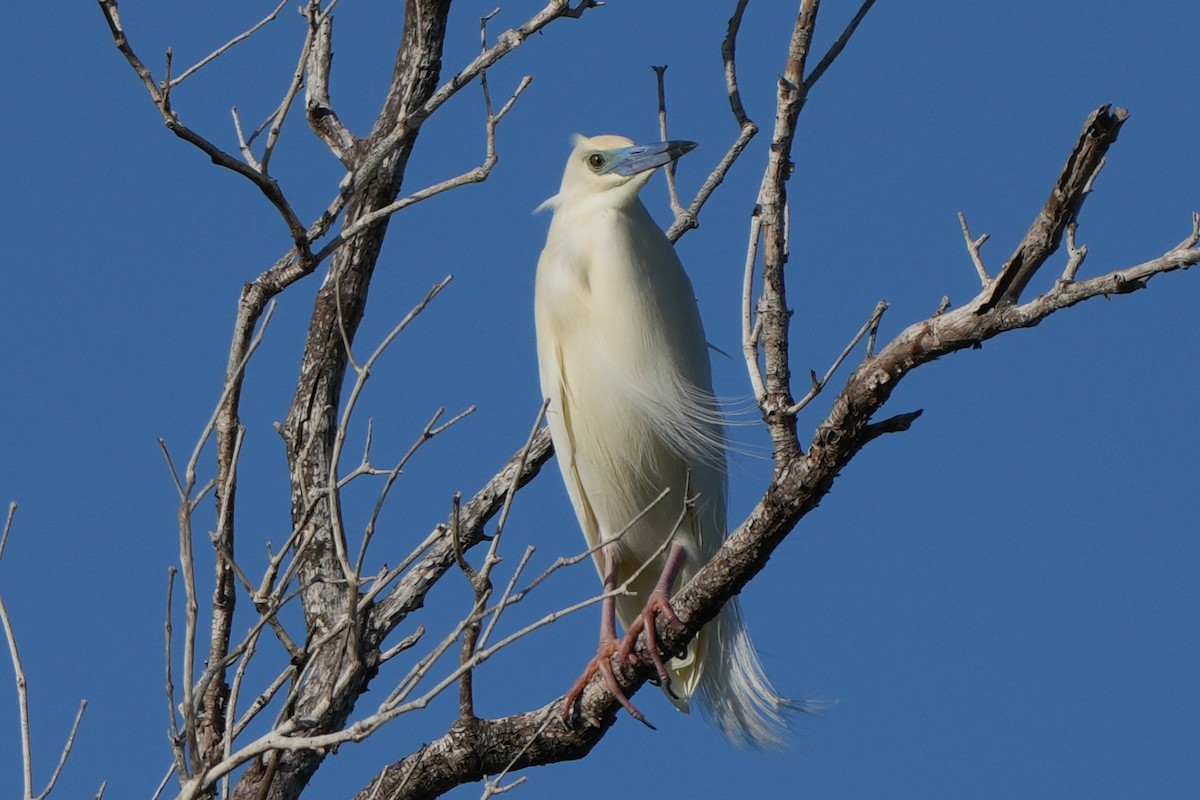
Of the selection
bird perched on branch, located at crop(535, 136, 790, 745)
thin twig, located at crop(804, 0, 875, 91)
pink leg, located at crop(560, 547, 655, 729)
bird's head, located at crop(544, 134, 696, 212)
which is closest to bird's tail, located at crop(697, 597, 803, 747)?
bird perched on branch, located at crop(535, 136, 790, 745)

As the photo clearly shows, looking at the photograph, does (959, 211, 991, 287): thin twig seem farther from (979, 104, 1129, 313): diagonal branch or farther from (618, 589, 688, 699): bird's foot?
(618, 589, 688, 699): bird's foot

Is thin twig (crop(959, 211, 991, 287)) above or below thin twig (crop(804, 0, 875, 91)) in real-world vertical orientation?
below

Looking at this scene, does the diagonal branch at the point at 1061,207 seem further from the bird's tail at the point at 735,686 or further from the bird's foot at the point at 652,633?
the bird's tail at the point at 735,686

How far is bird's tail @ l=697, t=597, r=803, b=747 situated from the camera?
18.7 feet

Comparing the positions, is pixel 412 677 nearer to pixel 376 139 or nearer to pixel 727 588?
pixel 727 588

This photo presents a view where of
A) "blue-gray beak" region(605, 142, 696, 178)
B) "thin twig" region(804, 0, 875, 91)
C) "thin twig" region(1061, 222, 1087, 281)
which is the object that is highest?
"blue-gray beak" region(605, 142, 696, 178)

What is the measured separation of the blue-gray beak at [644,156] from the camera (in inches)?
217

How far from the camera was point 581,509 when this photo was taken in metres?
5.89

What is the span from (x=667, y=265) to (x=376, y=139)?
1299 mm

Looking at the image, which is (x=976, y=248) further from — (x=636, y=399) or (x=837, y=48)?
(x=636, y=399)

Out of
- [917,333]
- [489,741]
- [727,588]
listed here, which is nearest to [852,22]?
[917,333]

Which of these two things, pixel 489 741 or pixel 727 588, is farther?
pixel 489 741

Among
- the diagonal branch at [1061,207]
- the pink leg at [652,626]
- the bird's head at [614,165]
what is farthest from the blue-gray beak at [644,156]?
the diagonal branch at [1061,207]

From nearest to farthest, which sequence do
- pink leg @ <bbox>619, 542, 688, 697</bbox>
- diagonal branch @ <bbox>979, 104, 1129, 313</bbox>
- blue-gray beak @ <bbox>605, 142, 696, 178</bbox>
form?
diagonal branch @ <bbox>979, 104, 1129, 313</bbox> < pink leg @ <bbox>619, 542, 688, 697</bbox> < blue-gray beak @ <bbox>605, 142, 696, 178</bbox>
